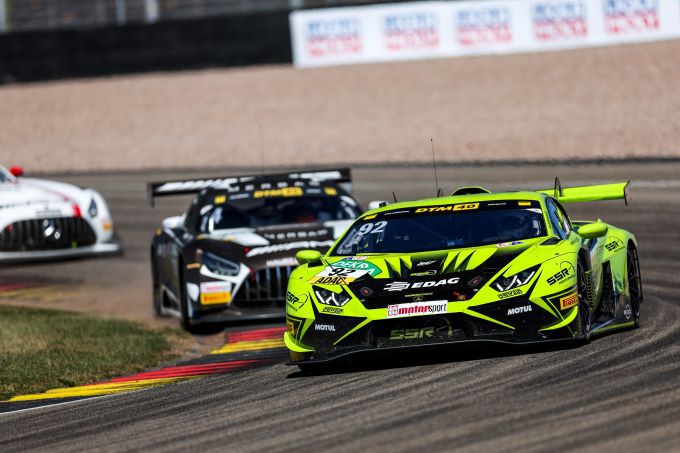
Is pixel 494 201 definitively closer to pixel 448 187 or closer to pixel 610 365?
pixel 610 365

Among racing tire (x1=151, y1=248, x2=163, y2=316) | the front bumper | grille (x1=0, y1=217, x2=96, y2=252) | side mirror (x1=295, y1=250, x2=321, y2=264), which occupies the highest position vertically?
side mirror (x1=295, y1=250, x2=321, y2=264)

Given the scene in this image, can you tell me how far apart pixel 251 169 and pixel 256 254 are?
11.8m

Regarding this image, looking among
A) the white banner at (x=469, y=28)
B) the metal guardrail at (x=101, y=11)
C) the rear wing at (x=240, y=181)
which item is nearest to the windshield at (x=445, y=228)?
the rear wing at (x=240, y=181)

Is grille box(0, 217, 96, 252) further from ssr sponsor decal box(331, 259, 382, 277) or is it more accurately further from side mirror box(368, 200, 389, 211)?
ssr sponsor decal box(331, 259, 382, 277)

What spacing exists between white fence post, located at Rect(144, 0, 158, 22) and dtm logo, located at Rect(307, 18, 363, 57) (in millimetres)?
4020

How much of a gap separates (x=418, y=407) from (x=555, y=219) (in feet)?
9.33

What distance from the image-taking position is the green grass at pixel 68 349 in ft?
31.5

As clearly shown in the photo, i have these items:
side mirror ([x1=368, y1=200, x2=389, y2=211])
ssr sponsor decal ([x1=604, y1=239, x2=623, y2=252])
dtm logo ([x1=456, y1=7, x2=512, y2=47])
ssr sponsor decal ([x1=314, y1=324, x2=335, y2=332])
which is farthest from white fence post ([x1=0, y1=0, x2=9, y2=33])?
ssr sponsor decal ([x1=314, y1=324, x2=335, y2=332])

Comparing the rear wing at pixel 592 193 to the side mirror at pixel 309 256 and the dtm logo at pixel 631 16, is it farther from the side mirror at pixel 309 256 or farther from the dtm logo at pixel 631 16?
the dtm logo at pixel 631 16

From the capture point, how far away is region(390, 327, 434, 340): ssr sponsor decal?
7.98 meters

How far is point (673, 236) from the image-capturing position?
15.4 metres

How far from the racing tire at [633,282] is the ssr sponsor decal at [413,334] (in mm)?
2182

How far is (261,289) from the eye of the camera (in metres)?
11.8

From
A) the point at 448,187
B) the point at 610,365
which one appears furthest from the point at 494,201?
the point at 448,187
